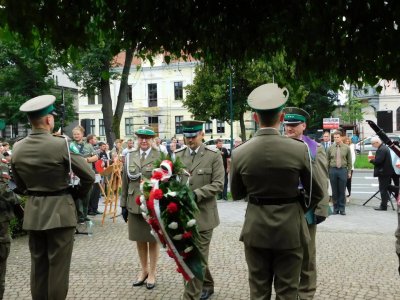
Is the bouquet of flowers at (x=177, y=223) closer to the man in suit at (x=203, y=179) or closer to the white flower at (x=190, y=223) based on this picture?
the white flower at (x=190, y=223)

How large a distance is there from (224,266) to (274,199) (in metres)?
3.36

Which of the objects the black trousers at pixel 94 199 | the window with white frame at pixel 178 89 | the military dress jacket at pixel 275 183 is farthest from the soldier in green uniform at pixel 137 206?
the window with white frame at pixel 178 89

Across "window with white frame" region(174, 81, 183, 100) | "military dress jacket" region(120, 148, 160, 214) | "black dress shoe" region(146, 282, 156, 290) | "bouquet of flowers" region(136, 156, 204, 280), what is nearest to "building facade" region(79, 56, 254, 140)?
"window with white frame" region(174, 81, 183, 100)

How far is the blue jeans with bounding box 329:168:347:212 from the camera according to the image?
11.8 metres

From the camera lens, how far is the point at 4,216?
486 cm

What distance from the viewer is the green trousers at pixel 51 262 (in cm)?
438

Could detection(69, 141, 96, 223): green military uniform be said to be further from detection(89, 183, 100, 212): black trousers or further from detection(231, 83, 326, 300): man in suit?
detection(231, 83, 326, 300): man in suit

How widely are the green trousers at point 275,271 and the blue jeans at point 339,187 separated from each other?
8.48 meters

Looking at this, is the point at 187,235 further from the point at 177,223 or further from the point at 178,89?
the point at 178,89

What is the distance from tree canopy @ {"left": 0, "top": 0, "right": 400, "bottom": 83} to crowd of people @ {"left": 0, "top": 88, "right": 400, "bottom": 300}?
45 centimetres

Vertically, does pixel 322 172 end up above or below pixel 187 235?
above

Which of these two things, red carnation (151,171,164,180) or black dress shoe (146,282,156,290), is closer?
red carnation (151,171,164,180)

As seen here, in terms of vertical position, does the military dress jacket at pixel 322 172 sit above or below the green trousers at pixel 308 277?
above

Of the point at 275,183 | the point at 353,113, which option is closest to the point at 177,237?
the point at 275,183
